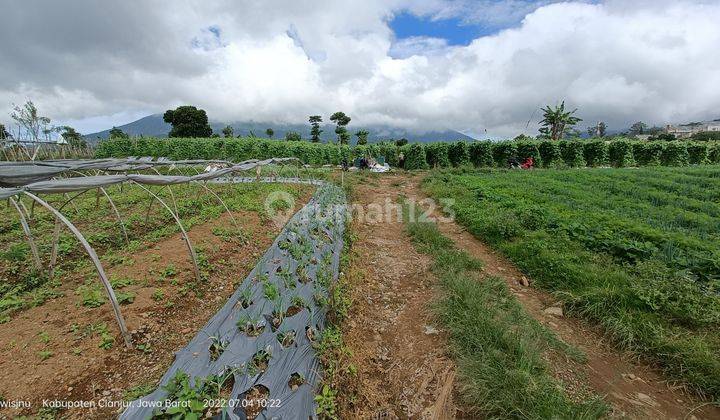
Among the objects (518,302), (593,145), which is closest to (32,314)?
(518,302)

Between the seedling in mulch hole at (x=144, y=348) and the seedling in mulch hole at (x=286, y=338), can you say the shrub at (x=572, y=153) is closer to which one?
the seedling in mulch hole at (x=286, y=338)

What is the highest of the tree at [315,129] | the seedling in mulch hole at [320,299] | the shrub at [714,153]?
the tree at [315,129]

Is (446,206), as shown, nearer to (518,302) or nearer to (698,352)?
(518,302)

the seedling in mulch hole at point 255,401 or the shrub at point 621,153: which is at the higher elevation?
the shrub at point 621,153

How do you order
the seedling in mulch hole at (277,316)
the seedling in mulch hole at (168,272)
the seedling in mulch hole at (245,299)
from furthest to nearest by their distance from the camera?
the seedling in mulch hole at (168,272), the seedling in mulch hole at (245,299), the seedling in mulch hole at (277,316)

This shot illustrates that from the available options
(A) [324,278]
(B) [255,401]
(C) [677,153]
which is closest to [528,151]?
(C) [677,153]

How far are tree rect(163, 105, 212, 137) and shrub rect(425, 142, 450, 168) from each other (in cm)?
3775

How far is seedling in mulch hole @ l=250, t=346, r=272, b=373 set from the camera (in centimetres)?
252

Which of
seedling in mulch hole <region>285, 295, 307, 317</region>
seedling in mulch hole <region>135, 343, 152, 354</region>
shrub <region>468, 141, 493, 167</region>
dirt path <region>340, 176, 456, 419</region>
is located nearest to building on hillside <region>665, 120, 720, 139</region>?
shrub <region>468, 141, 493, 167</region>

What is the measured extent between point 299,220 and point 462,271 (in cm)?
367

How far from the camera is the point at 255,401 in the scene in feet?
7.40

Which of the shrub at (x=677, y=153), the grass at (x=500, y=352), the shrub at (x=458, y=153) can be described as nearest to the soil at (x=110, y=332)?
the grass at (x=500, y=352)

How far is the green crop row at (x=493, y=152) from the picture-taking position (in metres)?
21.0

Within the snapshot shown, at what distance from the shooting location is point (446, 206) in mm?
8750
